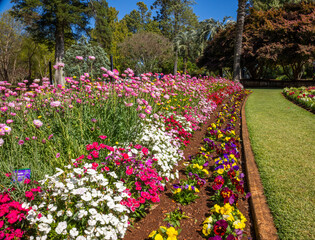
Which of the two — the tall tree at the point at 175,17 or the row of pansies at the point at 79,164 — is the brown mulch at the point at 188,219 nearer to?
the row of pansies at the point at 79,164

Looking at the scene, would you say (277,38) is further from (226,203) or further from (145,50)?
(226,203)

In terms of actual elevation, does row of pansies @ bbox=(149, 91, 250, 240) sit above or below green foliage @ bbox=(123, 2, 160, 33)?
below

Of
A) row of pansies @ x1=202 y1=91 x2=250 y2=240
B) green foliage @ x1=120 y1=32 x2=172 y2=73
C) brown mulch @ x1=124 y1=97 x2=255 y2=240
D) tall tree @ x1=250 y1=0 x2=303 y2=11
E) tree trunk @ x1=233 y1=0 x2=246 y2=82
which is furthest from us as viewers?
green foliage @ x1=120 y1=32 x2=172 y2=73

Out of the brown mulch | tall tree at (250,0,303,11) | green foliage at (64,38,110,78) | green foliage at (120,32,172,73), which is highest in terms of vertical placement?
tall tree at (250,0,303,11)

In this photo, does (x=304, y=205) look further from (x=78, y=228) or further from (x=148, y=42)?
(x=148, y=42)

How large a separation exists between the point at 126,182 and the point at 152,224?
532 millimetres

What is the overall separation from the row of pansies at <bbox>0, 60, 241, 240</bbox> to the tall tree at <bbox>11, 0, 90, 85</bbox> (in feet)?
45.6

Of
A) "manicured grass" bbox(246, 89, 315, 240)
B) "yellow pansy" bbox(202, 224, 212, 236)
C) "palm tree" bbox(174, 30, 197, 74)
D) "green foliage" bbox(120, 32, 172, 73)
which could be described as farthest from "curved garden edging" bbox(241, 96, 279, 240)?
"palm tree" bbox(174, 30, 197, 74)

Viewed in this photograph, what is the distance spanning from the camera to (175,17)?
131 feet

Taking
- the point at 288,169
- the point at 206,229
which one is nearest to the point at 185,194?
the point at 206,229

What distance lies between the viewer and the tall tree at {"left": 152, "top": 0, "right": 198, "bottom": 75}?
39000 millimetres

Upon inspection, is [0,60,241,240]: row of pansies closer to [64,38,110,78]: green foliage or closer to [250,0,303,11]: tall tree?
[64,38,110,78]: green foliage

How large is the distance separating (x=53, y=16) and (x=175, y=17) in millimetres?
28033

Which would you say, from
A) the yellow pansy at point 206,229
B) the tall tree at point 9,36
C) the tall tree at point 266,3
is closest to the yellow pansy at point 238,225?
the yellow pansy at point 206,229
